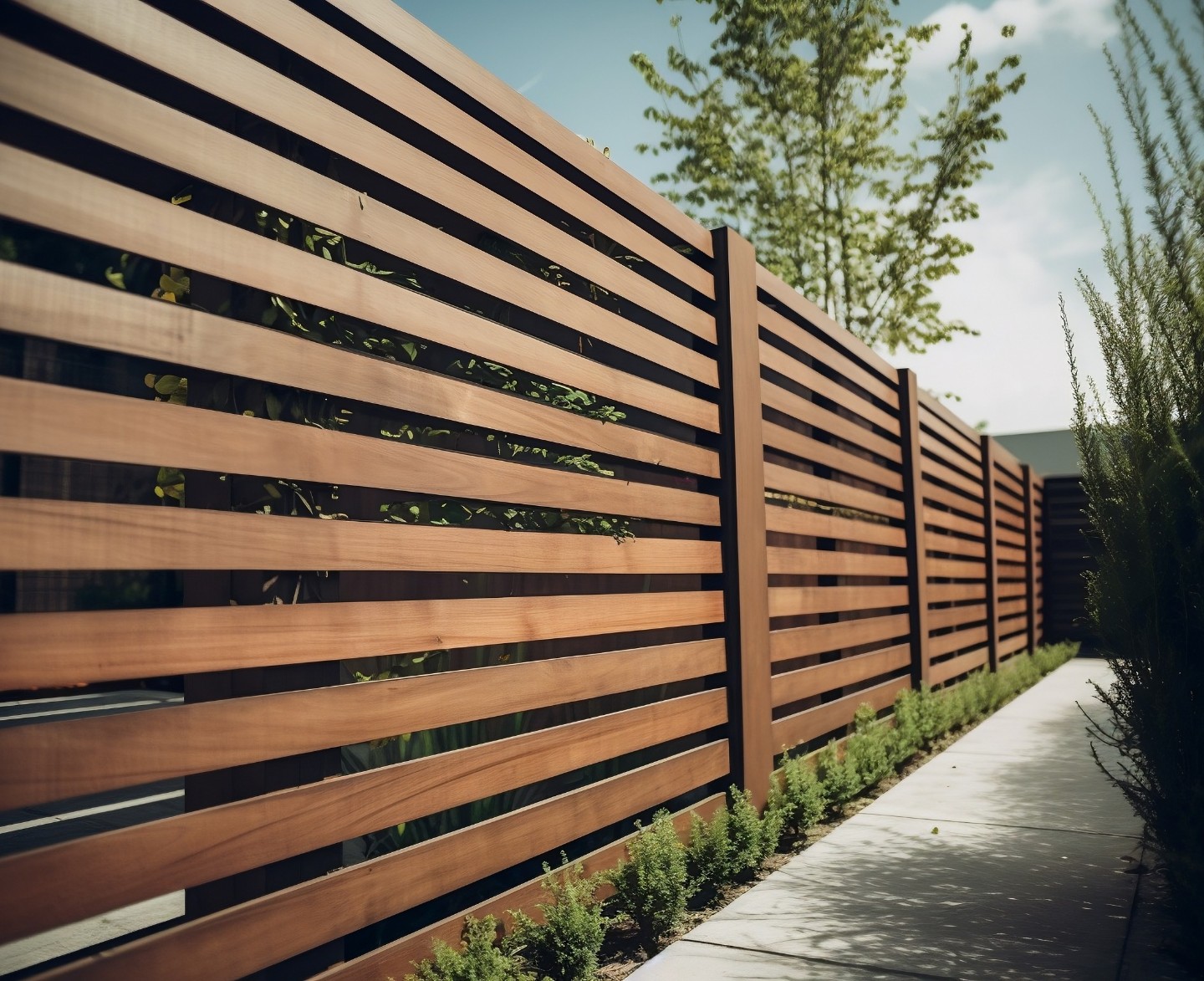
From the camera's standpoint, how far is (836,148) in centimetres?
1212

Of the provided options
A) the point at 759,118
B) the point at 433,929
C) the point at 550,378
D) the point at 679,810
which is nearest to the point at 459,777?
the point at 433,929

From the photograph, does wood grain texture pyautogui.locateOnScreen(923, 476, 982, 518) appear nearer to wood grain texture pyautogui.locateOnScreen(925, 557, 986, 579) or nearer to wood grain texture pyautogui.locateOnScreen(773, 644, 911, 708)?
wood grain texture pyautogui.locateOnScreen(925, 557, 986, 579)

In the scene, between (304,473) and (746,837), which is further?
(746,837)

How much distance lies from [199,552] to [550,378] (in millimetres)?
1344

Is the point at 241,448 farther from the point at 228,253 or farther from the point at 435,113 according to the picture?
the point at 435,113

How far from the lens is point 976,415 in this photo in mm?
53312

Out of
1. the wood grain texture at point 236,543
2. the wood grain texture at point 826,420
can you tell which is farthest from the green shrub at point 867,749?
the wood grain texture at point 236,543

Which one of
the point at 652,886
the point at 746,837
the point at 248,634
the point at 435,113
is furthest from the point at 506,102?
the point at 746,837

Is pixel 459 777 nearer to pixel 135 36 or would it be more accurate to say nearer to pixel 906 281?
pixel 135 36

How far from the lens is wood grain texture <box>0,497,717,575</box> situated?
1.47 meters

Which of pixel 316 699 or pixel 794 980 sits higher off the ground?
pixel 316 699

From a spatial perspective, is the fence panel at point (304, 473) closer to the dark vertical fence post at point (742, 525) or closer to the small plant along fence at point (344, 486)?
the small plant along fence at point (344, 486)

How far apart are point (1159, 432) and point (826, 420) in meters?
2.50

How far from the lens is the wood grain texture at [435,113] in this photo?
77.7 inches
